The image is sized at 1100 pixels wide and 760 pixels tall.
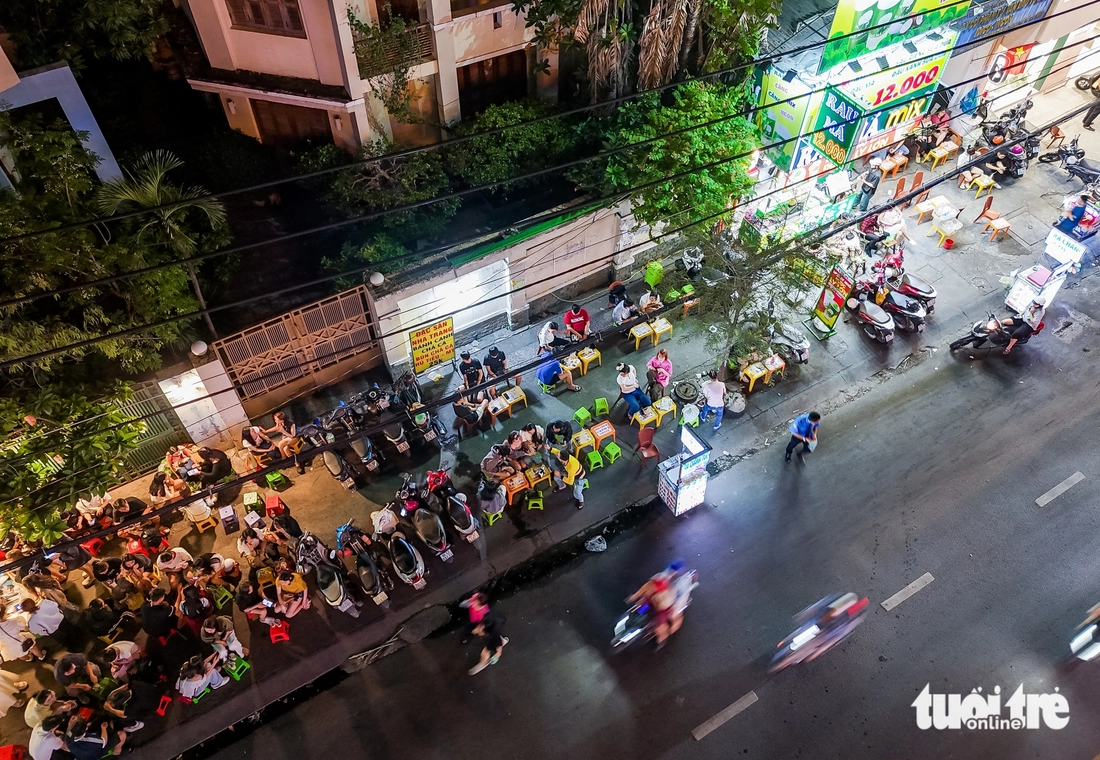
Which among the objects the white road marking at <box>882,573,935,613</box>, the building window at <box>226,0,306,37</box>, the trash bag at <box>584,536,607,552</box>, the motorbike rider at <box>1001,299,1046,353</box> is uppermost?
the building window at <box>226,0,306,37</box>

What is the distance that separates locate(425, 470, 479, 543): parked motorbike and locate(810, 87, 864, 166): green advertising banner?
11.6 metres

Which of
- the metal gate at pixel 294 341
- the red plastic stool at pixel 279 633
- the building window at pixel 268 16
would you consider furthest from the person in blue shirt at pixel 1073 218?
the red plastic stool at pixel 279 633

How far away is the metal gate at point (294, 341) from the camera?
51.5ft

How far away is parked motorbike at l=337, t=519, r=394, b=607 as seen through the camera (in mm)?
14328

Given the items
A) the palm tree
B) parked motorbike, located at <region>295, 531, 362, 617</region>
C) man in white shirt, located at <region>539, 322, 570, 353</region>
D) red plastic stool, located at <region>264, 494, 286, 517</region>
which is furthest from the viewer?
man in white shirt, located at <region>539, 322, 570, 353</region>

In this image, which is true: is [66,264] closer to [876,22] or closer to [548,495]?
[548,495]

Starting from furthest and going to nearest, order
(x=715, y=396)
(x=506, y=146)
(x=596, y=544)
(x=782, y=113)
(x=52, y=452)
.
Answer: (x=782, y=113), (x=715, y=396), (x=506, y=146), (x=596, y=544), (x=52, y=452)

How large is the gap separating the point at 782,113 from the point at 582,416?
33.2ft

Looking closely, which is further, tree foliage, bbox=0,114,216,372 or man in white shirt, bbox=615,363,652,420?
man in white shirt, bbox=615,363,652,420

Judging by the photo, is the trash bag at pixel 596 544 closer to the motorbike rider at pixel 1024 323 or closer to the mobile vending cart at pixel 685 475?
the mobile vending cart at pixel 685 475

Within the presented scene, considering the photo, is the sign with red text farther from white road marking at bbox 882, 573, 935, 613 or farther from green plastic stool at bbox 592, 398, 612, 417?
white road marking at bbox 882, 573, 935, 613

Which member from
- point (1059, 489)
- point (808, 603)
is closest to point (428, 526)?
point (808, 603)

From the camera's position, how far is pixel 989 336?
60.4 ft

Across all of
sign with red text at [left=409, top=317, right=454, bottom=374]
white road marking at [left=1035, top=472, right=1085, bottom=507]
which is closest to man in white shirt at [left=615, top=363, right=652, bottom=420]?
sign with red text at [left=409, top=317, right=454, bottom=374]
